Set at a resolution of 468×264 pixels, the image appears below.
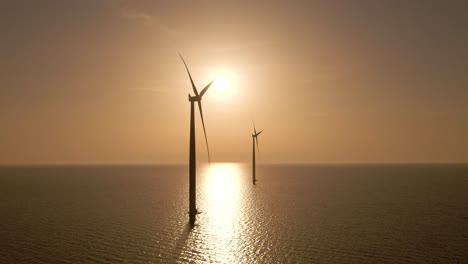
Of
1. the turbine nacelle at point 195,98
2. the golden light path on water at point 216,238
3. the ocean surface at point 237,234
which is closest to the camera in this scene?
the ocean surface at point 237,234

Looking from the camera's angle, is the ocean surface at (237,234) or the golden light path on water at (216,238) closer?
the ocean surface at (237,234)

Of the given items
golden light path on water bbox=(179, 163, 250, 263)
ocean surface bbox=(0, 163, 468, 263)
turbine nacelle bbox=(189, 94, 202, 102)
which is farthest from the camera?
turbine nacelle bbox=(189, 94, 202, 102)

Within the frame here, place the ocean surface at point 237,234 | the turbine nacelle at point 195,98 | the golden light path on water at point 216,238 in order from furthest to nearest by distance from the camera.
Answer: the turbine nacelle at point 195,98 < the golden light path on water at point 216,238 < the ocean surface at point 237,234

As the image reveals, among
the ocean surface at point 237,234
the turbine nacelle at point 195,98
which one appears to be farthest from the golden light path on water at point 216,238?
the turbine nacelle at point 195,98

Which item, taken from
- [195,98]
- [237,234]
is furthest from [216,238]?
[195,98]

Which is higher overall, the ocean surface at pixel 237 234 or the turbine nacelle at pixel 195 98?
the turbine nacelle at pixel 195 98

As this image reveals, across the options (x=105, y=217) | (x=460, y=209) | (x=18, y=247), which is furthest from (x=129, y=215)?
(x=460, y=209)

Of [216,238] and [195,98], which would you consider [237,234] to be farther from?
[195,98]

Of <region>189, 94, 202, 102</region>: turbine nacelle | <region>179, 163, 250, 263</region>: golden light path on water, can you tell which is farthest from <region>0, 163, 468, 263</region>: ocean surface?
<region>189, 94, 202, 102</region>: turbine nacelle

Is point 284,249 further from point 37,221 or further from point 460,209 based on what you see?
point 460,209

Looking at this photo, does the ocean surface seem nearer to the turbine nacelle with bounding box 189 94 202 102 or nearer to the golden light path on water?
the golden light path on water

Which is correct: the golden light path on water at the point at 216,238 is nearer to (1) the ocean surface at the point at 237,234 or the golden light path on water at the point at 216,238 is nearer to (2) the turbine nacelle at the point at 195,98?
(1) the ocean surface at the point at 237,234
